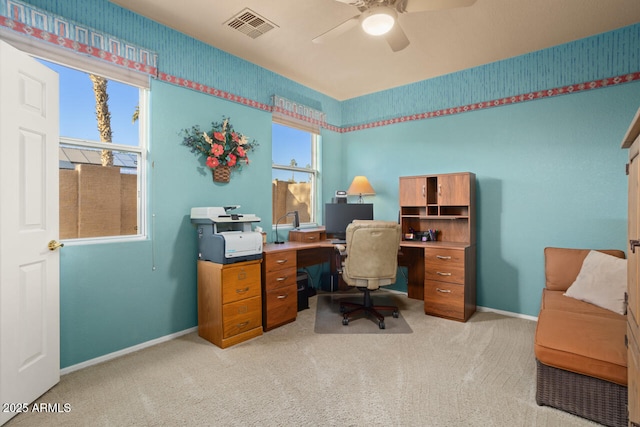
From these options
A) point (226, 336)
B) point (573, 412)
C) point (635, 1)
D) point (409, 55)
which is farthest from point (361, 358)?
point (635, 1)

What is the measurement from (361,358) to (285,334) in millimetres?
831

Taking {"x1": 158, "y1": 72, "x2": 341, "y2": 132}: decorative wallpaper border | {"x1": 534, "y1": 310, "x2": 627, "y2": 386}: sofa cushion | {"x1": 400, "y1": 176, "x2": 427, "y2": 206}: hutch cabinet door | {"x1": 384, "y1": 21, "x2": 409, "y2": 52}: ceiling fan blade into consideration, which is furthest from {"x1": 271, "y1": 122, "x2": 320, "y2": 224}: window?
{"x1": 534, "y1": 310, "x2": 627, "y2": 386}: sofa cushion

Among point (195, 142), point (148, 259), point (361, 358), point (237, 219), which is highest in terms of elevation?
point (195, 142)

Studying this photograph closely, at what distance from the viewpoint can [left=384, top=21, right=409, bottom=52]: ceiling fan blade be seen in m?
2.35

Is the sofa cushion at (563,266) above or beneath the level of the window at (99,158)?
beneath

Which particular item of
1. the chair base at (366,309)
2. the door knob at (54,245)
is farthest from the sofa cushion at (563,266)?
the door knob at (54,245)

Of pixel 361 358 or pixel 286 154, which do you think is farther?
pixel 286 154

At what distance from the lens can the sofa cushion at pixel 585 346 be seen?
5.50 ft

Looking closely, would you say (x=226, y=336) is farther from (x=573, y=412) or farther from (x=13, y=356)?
(x=573, y=412)

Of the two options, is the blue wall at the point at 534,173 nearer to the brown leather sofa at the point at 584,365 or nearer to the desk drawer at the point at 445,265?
the desk drawer at the point at 445,265

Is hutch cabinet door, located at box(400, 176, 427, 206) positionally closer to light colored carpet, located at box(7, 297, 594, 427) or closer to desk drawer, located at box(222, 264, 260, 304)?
light colored carpet, located at box(7, 297, 594, 427)

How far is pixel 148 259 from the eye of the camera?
2.80 meters

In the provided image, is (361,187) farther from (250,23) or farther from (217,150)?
(250,23)

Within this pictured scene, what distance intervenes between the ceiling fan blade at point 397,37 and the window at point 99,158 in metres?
2.20
